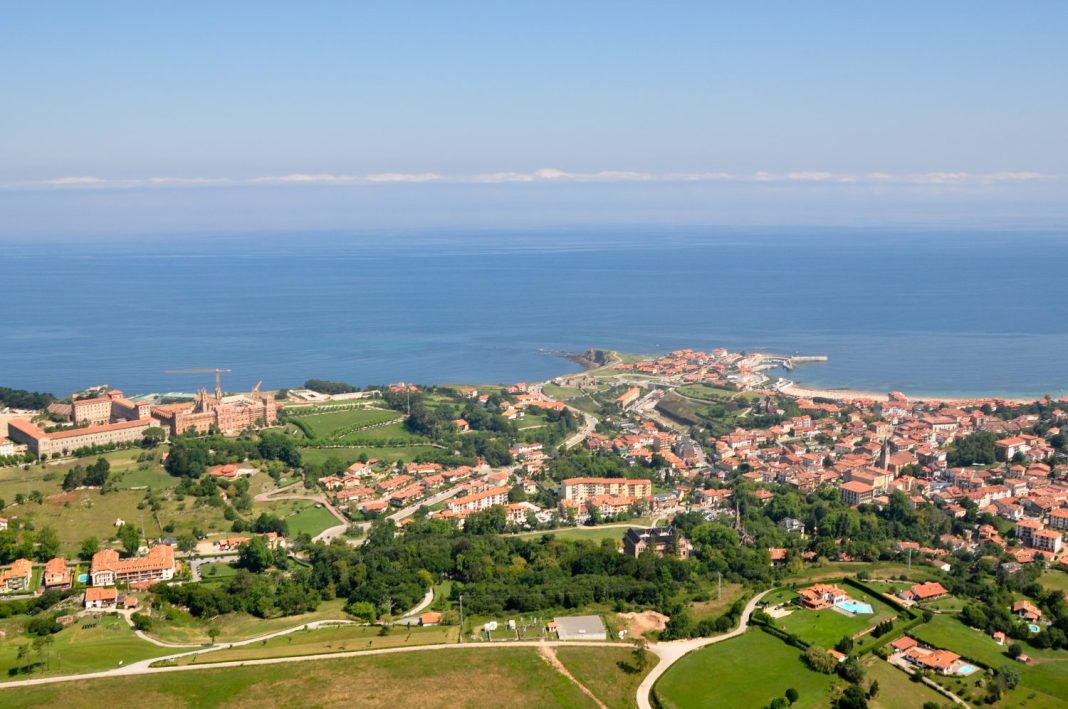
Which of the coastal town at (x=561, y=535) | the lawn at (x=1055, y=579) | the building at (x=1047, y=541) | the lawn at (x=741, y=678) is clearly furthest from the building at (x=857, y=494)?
the lawn at (x=741, y=678)

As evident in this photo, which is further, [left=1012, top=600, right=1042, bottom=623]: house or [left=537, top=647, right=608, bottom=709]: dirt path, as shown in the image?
[left=1012, top=600, right=1042, bottom=623]: house

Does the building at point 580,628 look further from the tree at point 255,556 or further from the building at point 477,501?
the building at point 477,501

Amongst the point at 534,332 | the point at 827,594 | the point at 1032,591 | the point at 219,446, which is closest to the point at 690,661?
the point at 827,594

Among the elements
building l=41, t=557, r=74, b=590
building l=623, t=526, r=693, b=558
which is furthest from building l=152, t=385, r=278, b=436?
building l=623, t=526, r=693, b=558

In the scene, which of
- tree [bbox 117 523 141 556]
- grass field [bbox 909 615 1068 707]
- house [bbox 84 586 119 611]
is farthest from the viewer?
tree [bbox 117 523 141 556]

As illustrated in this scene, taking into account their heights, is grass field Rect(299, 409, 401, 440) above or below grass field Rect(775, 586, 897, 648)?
below

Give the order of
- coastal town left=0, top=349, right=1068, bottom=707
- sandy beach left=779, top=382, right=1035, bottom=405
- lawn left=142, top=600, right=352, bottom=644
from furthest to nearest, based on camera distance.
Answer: sandy beach left=779, top=382, right=1035, bottom=405 < lawn left=142, top=600, right=352, bottom=644 < coastal town left=0, top=349, right=1068, bottom=707

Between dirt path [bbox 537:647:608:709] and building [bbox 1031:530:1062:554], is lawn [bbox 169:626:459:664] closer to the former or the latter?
dirt path [bbox 537:647:608:709]
